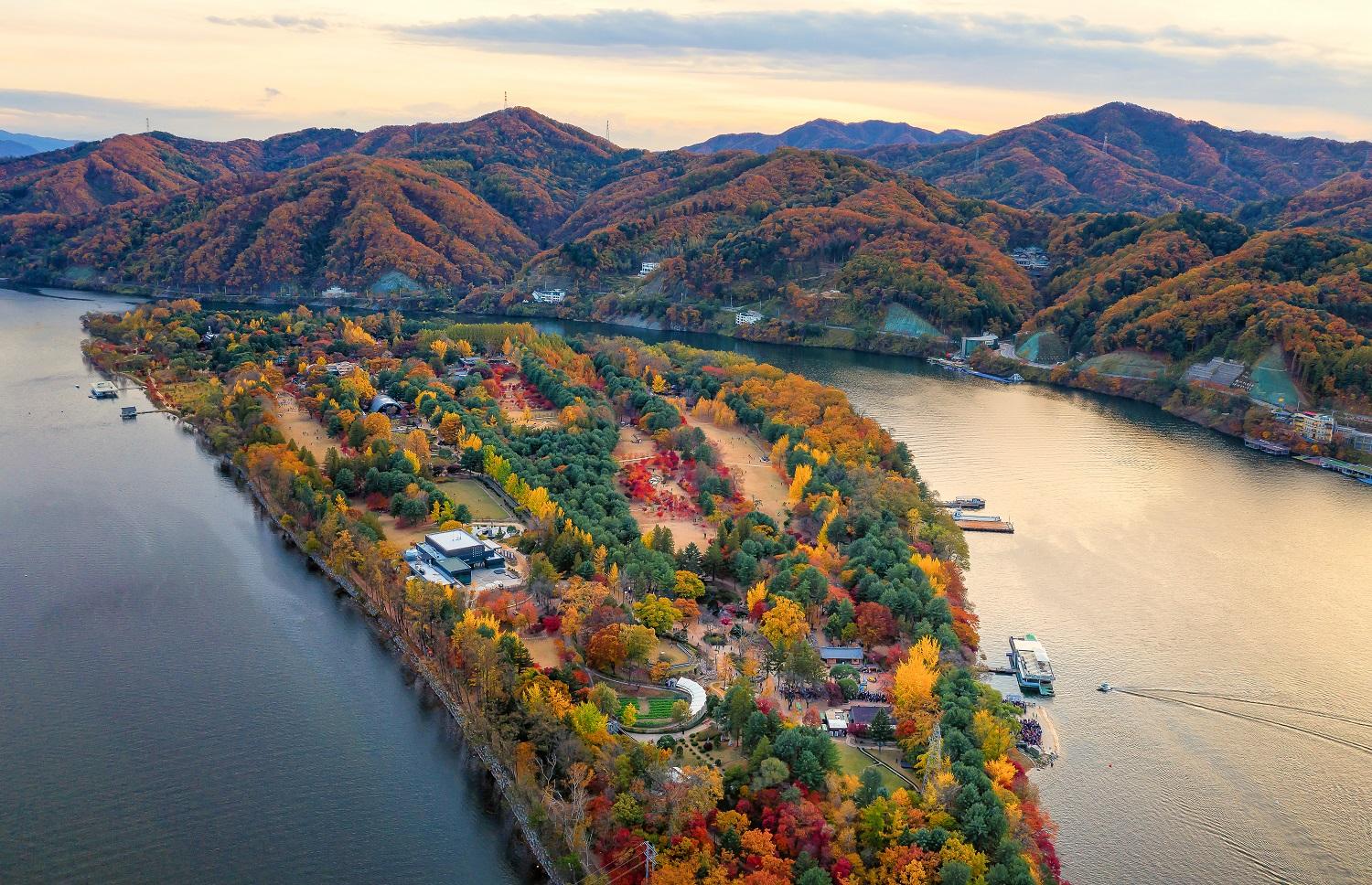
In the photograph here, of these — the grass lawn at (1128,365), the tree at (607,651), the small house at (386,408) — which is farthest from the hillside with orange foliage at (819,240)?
the tree at (607,651)

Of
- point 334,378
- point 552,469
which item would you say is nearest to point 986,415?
point 552,469

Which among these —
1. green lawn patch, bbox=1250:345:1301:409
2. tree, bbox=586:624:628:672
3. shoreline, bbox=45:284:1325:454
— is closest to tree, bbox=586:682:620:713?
tree, bbox=586:624:628:672

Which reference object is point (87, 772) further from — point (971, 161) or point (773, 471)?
point (971, 161)

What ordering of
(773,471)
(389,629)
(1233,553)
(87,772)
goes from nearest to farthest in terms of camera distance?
(87,772)
(389,629)
(1233,553)
(773,471)

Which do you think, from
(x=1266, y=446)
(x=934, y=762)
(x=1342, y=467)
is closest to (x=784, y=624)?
(x=934, y=762)

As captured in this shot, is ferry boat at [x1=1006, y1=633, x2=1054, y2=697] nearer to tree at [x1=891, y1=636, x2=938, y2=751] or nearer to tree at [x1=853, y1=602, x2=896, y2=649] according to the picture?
tree at [x1=891, y1=636, x2=938, y2=751]

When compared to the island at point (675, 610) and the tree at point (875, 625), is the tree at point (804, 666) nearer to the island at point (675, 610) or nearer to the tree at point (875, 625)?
the island at point (675, 610)
